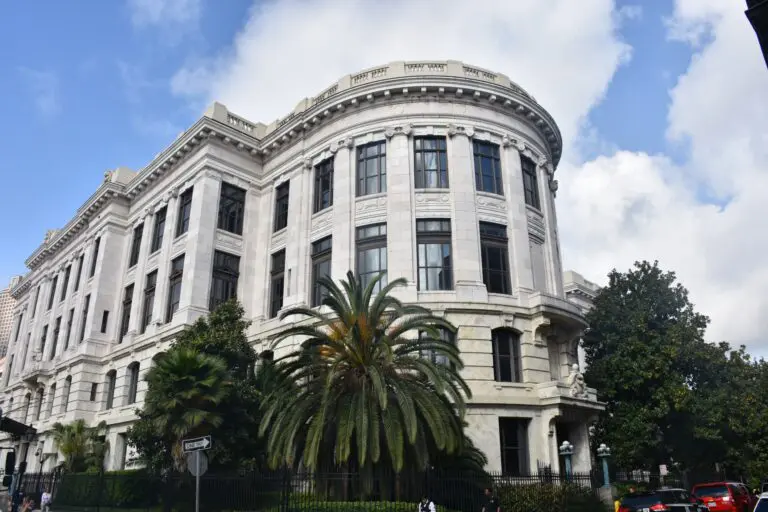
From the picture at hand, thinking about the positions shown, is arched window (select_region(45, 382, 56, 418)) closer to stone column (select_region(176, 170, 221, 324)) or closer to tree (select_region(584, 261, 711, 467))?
stone column (select_region(176, 170, 221, 324))

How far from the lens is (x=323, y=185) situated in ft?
116

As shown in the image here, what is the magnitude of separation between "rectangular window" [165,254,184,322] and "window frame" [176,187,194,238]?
1.93 meters

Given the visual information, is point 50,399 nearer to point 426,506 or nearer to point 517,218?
point 517,218

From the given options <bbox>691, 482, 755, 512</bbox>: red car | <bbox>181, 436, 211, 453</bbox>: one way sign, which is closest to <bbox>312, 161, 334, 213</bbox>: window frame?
<bbox>181, 436, 211, 453</bbox>: one way sign

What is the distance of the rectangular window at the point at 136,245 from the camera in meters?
44.2

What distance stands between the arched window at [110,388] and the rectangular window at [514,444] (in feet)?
87.2

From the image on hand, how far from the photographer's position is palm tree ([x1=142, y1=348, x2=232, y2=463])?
22719 millimetres

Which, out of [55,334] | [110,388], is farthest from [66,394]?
[55,334]

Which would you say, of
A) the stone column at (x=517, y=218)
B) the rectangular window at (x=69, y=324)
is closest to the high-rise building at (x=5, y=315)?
the rectangular window at (x=69, y=324)

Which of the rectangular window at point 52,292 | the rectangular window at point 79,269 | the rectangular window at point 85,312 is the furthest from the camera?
the rectangular window at point 52,292

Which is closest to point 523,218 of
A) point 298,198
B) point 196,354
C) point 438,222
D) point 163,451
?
point 438,222

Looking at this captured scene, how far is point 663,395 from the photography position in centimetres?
3256

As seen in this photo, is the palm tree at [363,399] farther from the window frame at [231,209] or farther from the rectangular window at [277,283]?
the window frame at [231,209]

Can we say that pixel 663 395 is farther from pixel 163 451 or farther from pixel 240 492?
pixel 163 451
